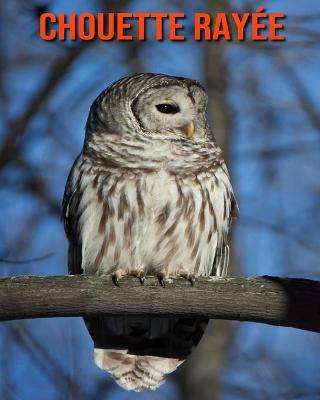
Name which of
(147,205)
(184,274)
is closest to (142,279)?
(184,274)

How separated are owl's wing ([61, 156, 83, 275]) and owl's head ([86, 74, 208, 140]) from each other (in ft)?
1.03

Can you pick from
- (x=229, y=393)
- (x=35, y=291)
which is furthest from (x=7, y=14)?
→ (x=35, y=291)

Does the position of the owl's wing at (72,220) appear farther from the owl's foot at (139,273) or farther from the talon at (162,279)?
the talon at (162,279)

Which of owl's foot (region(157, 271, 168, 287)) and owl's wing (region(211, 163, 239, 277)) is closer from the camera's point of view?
owl's foot (region(157, 271, 168, 287))

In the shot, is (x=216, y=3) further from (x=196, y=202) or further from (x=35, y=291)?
(x=35, y=291)

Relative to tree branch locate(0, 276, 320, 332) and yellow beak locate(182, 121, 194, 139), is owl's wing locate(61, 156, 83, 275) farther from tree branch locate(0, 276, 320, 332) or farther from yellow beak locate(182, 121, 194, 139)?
tree branch locate(0, 276, 320, 332)

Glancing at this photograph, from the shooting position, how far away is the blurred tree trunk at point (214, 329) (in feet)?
23.7

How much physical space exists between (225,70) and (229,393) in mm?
2766

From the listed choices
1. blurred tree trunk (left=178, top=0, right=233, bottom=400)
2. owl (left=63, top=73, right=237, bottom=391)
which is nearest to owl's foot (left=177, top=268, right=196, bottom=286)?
owl (left=63, top=73, right=237, bottom=391)

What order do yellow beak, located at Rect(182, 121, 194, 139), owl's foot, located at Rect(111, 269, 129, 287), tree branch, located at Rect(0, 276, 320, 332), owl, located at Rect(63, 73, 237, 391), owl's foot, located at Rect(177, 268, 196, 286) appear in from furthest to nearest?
yellow beak, located at Rect(182, 121, 194, 139) → owl, located at Rect(63, 73, 237, 391) → owl's foot, located at Rect(177, 268, 196, 286) → owl's foot, located at Rect(111, 269, 129, 287) → tree branch, located at Rect(0, 276, 320, 332)

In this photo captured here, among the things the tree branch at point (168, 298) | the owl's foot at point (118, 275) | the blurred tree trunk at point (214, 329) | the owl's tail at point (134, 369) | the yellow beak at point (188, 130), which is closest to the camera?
the tree branch at point (168, 298)

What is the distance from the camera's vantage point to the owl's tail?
5.48m

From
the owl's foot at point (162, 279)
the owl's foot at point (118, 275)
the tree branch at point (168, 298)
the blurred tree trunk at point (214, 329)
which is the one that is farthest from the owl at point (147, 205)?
the blurred tree trunk at point (214, 329)

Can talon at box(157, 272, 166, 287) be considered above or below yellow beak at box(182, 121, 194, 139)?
below
